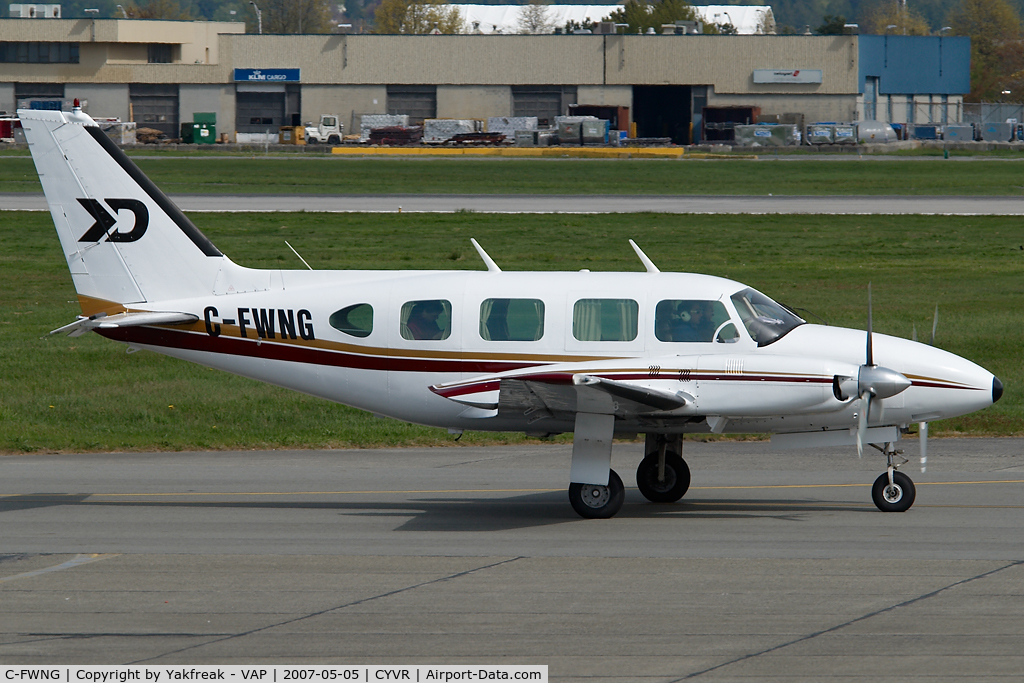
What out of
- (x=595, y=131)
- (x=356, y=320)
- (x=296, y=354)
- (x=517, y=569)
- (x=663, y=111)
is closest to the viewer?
(x=517, y=569)

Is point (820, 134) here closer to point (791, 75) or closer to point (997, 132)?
point (791, 75)

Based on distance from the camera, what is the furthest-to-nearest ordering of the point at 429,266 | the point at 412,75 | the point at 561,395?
the point at 412,75 → the point at 429,266 → the point at 561,395

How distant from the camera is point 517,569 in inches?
440

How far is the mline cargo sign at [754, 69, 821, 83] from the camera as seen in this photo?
102062 mm

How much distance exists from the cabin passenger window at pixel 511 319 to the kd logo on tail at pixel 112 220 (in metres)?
4.52

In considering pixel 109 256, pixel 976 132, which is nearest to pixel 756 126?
pixel 976 132

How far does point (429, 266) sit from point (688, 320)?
2083 centimetres

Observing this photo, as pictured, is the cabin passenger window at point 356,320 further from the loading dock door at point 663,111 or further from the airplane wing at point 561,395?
the loading dock door at point 663,111

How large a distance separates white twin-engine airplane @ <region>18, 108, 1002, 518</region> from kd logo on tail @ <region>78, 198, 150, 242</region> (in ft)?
0.06

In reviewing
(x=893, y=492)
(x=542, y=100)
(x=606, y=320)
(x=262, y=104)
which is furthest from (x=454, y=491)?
(x=262, y=104)

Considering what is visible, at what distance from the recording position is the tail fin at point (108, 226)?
14.6m

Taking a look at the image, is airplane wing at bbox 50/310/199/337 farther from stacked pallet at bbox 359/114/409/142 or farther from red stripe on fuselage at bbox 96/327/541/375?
stacked pallet at bbox 359/114/409/142

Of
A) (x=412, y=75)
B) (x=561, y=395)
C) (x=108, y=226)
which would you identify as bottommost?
(x=561, y=395)

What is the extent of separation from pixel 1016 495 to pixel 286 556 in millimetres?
8335
